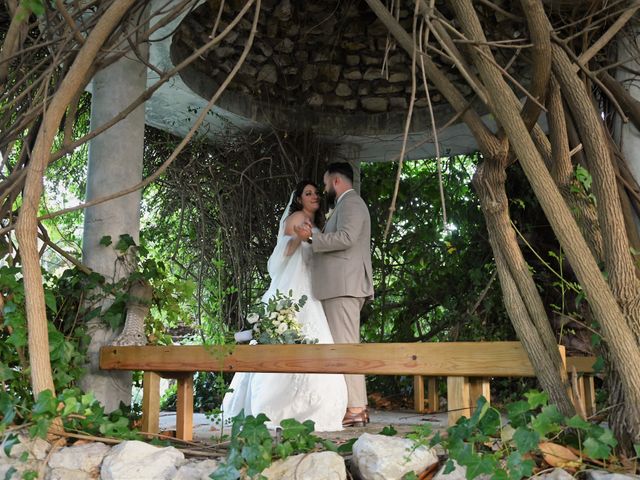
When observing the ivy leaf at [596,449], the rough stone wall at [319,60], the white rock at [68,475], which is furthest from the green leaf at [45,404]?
the rough stone wall at [319,60]

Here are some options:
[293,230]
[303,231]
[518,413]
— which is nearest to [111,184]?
[303,231]

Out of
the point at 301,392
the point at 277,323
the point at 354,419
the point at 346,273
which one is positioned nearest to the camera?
the point at 277,323

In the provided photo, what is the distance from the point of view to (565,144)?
9.09 feet

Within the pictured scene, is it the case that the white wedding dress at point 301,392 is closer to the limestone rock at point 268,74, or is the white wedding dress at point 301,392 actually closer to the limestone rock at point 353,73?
the limestone rock at point 268,74

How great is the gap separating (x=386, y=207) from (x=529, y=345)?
4.27m

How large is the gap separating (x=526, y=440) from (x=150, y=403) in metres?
1.86

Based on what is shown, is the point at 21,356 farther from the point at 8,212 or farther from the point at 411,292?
the point at 411,292

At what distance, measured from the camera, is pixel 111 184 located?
12.7ft

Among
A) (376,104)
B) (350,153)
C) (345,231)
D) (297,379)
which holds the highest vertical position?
(376,104)

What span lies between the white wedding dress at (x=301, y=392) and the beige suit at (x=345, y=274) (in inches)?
3.0

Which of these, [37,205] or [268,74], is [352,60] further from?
[37,205]

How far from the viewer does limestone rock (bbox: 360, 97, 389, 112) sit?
6145mm

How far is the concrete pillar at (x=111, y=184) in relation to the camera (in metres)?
3.68

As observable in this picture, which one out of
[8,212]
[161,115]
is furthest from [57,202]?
[8,212]
